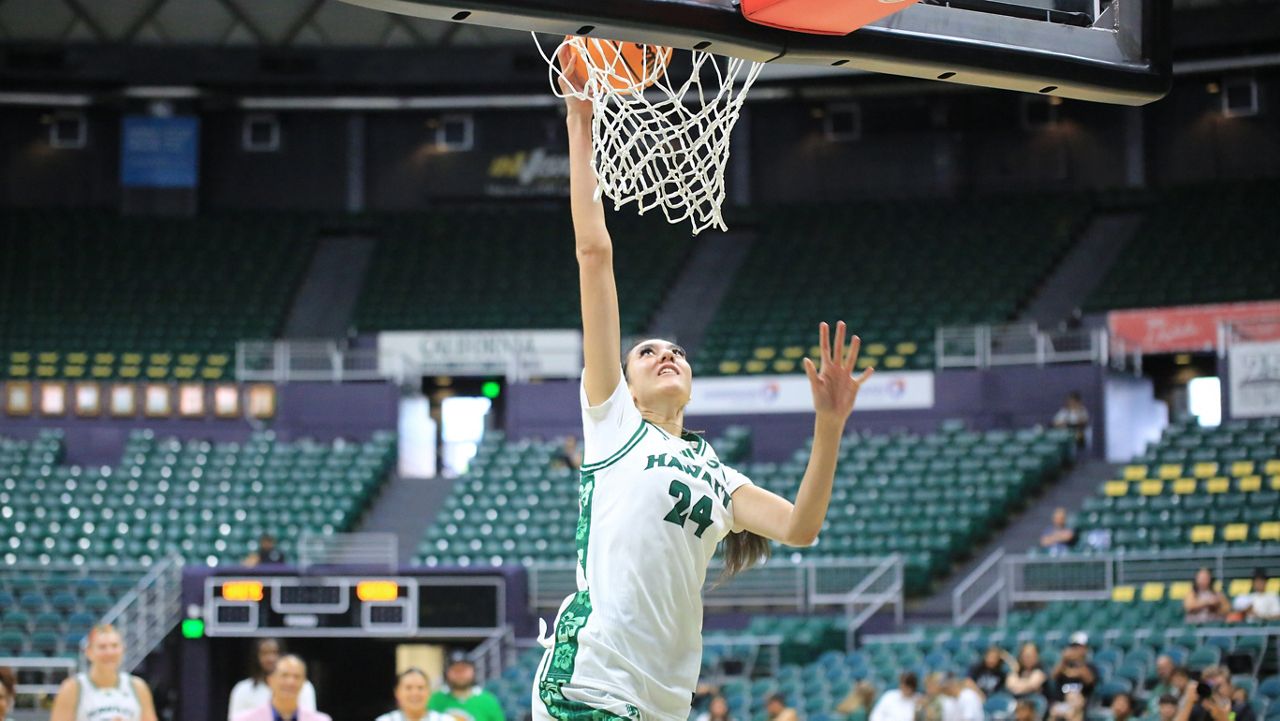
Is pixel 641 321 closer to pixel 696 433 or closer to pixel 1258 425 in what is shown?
pixel 1258 425

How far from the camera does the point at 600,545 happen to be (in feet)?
12.1

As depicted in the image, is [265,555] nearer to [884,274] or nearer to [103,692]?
[884,274]

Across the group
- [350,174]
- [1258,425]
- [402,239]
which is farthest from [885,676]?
[350,174]

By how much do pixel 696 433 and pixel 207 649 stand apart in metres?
16.7

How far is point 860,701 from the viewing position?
13.7 m

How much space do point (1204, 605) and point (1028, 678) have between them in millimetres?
2730

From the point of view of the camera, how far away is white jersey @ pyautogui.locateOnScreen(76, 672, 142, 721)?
744 cm

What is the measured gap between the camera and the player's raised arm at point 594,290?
3725 millimetres

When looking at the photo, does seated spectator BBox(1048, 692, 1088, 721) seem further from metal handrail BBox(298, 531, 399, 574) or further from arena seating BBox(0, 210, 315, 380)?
arena seating BBox(0, 210, 315, 380)

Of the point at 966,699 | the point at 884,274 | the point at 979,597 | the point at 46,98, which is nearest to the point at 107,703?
Result: the point at 966,699

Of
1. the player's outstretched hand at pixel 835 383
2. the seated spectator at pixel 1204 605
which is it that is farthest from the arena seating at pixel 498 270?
the player's outstretched hand at pixel 835 383

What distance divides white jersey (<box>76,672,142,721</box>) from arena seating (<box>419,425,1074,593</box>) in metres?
12.0

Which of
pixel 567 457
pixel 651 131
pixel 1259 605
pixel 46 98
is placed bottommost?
pixel 1259 605

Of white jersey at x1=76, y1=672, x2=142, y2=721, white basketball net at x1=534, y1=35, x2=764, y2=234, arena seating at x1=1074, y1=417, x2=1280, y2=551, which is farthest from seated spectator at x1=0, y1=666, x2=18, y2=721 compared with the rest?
arena seating at x1=1074, y1=417, x2=1280, y2=551
